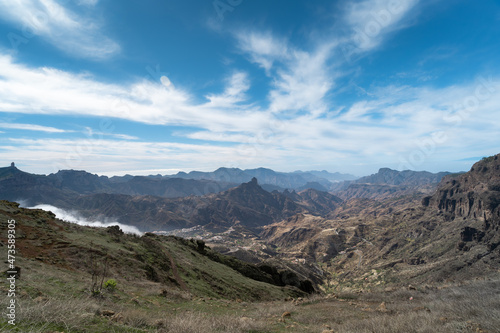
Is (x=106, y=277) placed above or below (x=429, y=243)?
above

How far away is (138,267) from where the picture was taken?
866 inches

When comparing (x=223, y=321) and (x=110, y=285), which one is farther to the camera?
(x=110, y=285)

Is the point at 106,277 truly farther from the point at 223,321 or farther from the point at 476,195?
the point at 476,195

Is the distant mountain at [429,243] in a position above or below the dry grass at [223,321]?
below

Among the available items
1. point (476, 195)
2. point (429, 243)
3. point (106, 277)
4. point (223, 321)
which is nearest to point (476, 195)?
point (476, 195)

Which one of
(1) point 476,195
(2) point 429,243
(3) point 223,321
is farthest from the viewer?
(1) point 476,195

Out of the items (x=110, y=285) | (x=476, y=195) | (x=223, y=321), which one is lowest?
(x=476, y=195)

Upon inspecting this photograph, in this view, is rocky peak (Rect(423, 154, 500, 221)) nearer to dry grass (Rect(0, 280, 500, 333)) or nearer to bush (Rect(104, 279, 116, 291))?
dry grass (Rect(0, 280, 500, 333))

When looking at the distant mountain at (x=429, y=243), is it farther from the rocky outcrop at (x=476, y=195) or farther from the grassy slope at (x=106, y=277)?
the grassy slope at (x=106, y=277)

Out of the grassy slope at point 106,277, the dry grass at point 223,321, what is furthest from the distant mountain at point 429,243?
the grassy slope at point 106,277

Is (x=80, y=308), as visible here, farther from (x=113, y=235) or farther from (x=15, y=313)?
(x=113, y=235)

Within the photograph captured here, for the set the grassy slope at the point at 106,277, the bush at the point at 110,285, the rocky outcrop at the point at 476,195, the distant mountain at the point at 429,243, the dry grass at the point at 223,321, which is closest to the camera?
the dry grass at the point at 223,321

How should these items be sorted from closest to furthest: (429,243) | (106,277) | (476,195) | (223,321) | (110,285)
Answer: (223,321), (110,285), (106,277), (429,243), (476,195)

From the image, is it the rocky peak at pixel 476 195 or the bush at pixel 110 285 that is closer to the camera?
the bush at pixel 110 285
